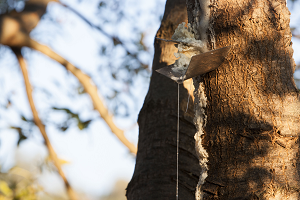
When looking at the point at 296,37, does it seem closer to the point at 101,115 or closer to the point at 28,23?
the point at 101,115

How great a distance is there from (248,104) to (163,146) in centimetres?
81

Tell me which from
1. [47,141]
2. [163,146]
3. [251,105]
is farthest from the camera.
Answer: [47,141]

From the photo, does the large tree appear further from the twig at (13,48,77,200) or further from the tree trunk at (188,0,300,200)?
the twig at (13,48,77,200)

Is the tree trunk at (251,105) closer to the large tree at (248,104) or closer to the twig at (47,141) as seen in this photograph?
the large tree at (248,104)

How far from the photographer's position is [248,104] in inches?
30.9

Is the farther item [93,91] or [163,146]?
[93,91]

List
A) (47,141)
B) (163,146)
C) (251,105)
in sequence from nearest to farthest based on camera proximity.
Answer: (251,105) → (163,146) → (47,141)

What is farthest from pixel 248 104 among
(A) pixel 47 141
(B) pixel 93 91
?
(A) pixel 47 141

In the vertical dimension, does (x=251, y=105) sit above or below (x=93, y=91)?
below

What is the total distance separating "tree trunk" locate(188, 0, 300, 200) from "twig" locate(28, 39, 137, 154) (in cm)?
190

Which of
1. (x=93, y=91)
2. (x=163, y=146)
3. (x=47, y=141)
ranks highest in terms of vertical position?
(x=93, y=91)

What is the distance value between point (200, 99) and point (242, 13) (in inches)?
13.1

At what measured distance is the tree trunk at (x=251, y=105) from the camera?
739 millimetres

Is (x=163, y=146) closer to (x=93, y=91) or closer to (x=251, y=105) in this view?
(x=251, y=105)
